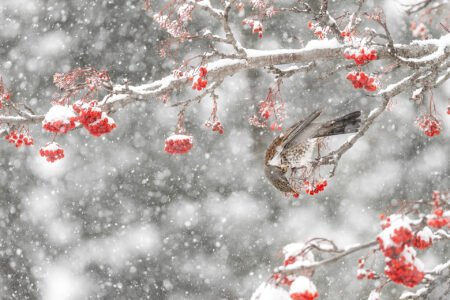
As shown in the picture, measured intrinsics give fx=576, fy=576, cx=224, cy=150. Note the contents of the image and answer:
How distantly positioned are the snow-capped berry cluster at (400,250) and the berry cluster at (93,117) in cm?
173

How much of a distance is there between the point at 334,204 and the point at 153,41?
6.90 meters

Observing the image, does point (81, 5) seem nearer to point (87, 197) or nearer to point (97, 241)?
point (87, 197)

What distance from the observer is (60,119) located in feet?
10.8

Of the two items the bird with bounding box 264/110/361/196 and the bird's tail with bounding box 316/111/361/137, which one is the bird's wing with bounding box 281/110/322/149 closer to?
the bird with bounding box 264/110/361/196

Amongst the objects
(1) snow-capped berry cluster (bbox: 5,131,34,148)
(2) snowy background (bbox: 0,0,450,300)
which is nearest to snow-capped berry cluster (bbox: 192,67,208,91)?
(1) snow-capped berry cluster (bbox: 5,131,34,148)

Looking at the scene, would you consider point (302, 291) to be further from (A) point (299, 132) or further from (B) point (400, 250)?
(A) point (299, 132)

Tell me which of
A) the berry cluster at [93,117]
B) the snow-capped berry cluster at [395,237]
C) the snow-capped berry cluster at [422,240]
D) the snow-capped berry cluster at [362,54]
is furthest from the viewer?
the berry cluster at [93,117]

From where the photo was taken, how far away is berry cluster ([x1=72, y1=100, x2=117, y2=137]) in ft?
10.7

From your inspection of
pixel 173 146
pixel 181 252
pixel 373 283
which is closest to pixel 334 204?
pixel 373 283

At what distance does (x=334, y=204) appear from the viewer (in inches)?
608

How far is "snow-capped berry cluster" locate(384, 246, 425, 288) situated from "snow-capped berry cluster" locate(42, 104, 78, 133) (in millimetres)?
1946

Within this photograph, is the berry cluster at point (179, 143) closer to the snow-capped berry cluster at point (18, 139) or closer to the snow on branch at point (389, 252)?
the snow-capped berry cluster at point (18, 139)

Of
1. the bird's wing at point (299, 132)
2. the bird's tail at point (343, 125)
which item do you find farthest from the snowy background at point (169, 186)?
the bird's tail at point (343, 125)

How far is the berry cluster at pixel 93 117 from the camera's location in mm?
3262
